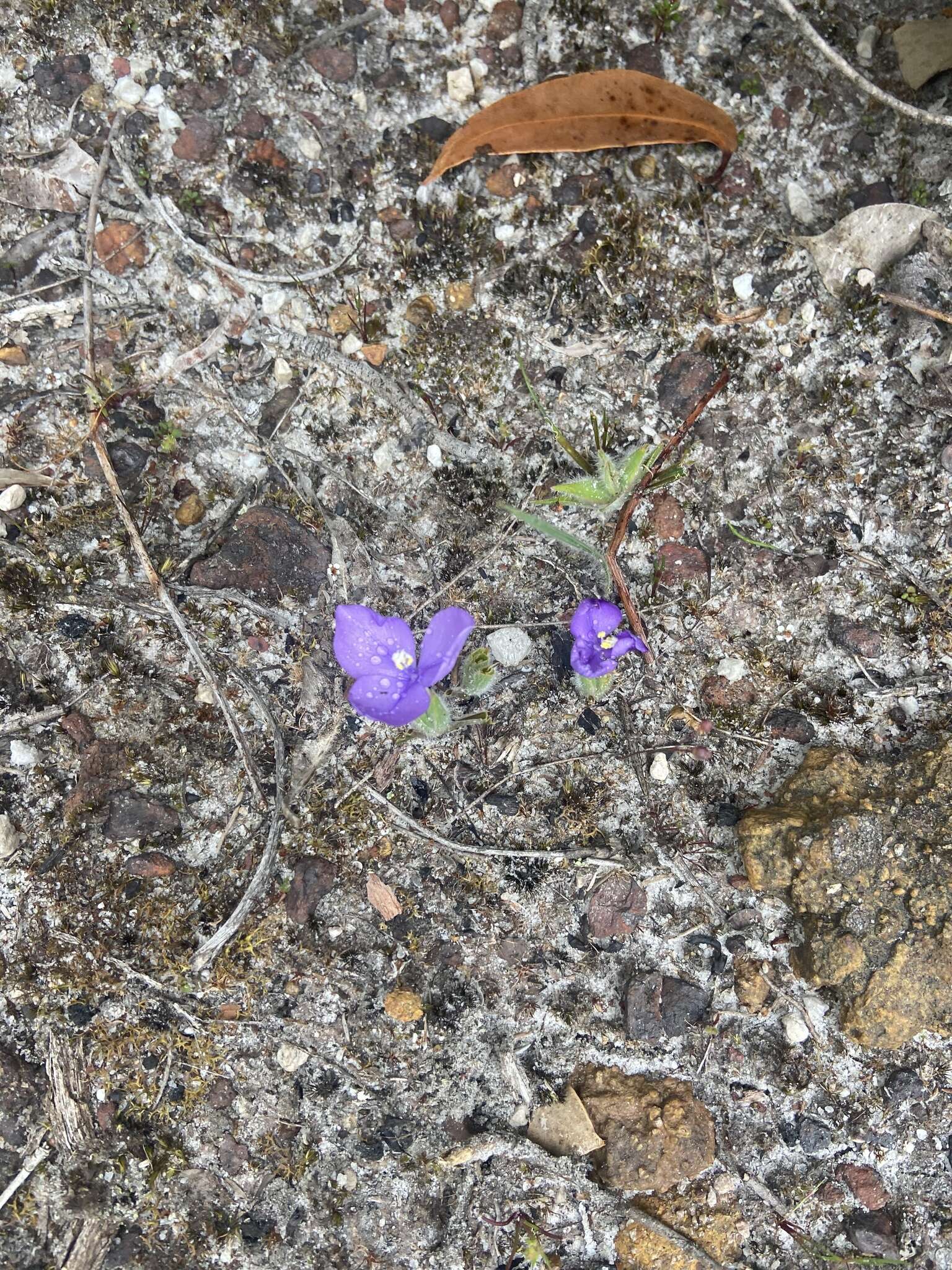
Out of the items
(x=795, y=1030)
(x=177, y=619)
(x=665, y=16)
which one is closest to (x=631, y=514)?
(x=177, y=619)

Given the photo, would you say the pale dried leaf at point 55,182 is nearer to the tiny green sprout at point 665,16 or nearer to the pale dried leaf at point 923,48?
the tiny green sprout at point 665,16

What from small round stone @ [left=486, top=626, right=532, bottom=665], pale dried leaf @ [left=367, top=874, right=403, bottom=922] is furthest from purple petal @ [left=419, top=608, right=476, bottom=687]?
pale dried leaf @ [left=367, top=874, right=403, bottom=922]

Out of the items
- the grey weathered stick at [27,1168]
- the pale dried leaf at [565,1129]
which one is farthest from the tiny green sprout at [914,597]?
the grey weathered stick at [27,1168]

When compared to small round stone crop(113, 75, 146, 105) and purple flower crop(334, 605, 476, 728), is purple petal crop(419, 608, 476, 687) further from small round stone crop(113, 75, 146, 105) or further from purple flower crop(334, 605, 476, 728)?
small round stone crop(113, 75, 146, 105)

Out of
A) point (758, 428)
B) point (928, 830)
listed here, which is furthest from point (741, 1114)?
point (758, 428)

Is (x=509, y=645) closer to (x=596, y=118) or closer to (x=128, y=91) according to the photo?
(x=596, y=118)

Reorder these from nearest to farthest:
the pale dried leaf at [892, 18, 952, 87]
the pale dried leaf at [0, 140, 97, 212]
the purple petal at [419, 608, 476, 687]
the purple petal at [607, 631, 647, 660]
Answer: the purple petal at [419, 608, 476, 687] → the purple petal at [607, 631, 647, 660] → the pale dried leaf at [892, 18, 952, 87] → the pale dried leaf at [0, 140, 97, 212]
